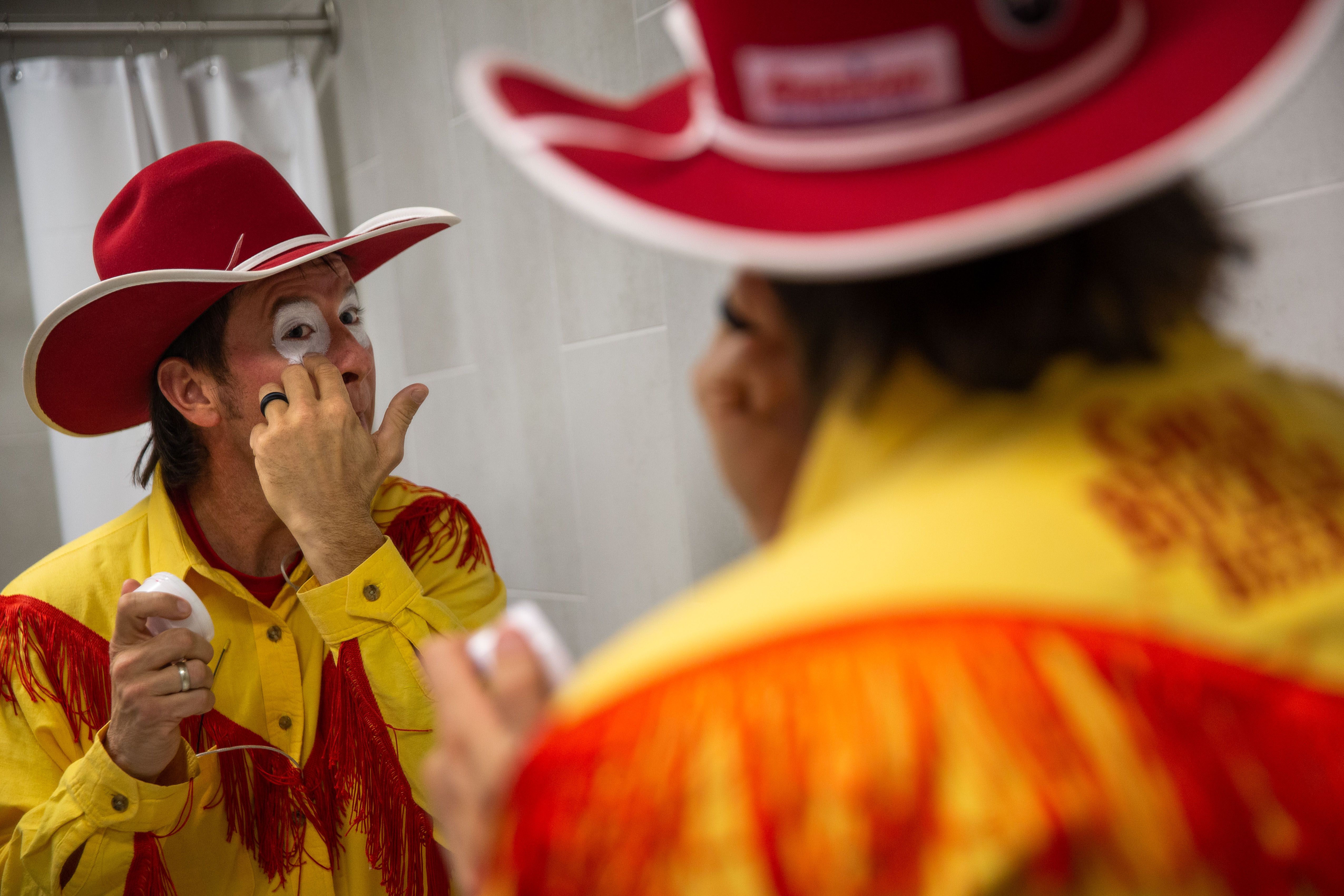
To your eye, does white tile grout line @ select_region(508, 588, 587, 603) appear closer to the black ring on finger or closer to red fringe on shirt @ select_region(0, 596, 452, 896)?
red fringe on shirt @ select_region(0, 596, 452, 896)

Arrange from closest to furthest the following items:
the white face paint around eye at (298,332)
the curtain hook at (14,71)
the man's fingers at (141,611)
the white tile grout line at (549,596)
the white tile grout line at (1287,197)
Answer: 1. the white tile grout line at (1287,197)
2. the man's fingers at (141,611)
3. the white face paint around eye at (298,332)
4. the white tile grout line at (549,596)
5. the curtain hook at (14,71)

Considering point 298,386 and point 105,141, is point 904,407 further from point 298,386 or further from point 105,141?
point 105,141

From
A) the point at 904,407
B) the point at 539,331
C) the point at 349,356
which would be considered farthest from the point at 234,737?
the point at 904,407

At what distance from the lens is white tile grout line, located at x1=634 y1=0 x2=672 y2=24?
1.16 metres

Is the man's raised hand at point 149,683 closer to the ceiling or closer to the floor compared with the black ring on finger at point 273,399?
closer to the floor

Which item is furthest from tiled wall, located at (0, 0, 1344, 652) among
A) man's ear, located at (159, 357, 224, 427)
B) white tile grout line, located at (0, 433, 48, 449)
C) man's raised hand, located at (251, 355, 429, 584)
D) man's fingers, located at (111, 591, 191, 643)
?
white tile grout line, located at (0, 433, 48, 449)

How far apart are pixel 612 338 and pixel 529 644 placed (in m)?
0.90

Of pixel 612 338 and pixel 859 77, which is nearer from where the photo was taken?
pixel 859 77

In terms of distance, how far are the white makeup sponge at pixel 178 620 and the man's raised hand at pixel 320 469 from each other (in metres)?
0.12

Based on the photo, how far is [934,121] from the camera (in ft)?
1.20

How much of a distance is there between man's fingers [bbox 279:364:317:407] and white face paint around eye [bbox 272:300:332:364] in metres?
0.02

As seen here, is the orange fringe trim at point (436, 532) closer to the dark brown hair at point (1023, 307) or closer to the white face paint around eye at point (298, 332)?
the white face paint around eye at point (298, 332)

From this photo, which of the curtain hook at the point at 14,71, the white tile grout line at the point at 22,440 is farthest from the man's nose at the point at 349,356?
the white tile grout line at the point at 22,440

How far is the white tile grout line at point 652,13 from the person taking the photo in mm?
1159
